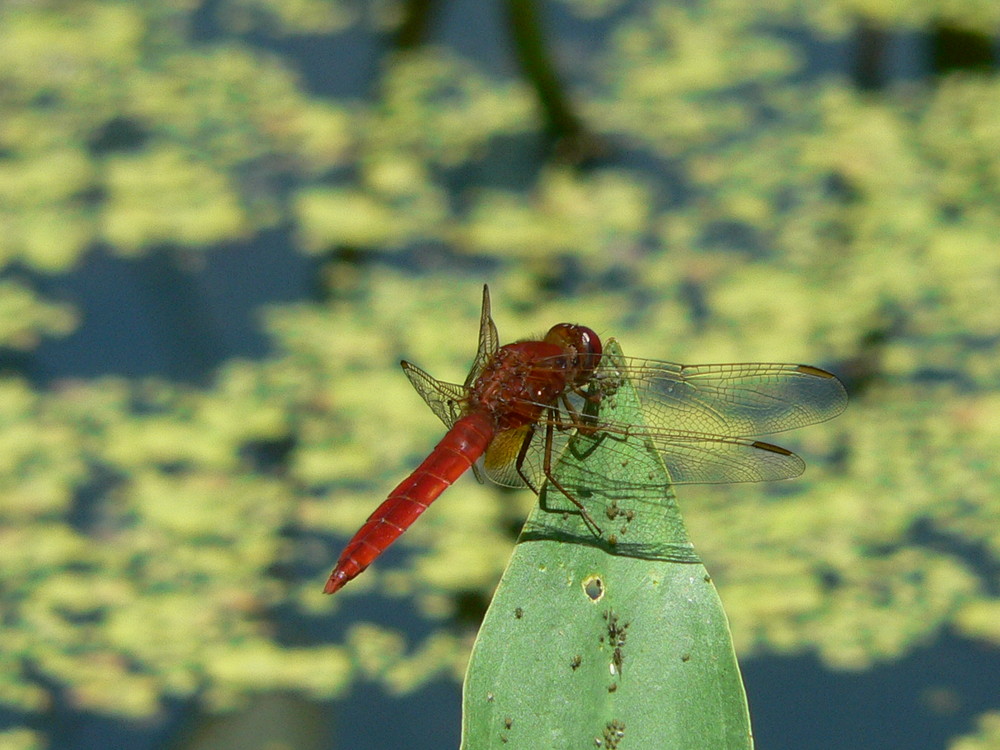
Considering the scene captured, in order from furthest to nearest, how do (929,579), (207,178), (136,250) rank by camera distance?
1. (207,178)
2. (136,250)
3. (929,579)

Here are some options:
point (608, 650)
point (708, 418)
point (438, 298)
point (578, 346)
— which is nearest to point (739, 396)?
point (708, 418)

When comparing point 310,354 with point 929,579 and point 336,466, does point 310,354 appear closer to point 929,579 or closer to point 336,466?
point 336,466

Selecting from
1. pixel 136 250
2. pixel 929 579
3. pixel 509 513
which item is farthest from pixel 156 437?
pixel 929 579

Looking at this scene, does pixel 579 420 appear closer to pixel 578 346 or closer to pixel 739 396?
pixel 578 346

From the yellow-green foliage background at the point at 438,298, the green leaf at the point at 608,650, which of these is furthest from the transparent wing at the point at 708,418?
the yellow-green foliage background at the point at 438,298

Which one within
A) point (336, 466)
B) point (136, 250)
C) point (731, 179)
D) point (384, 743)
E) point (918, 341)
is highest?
point (731, 179)

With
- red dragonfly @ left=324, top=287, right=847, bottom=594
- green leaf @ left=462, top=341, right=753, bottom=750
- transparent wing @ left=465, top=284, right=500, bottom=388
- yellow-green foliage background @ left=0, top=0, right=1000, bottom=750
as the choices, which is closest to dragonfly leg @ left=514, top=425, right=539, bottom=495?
red dragonfly @ left=324, top=287, right=847, bottom=594
